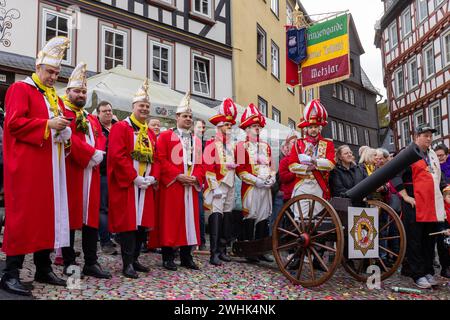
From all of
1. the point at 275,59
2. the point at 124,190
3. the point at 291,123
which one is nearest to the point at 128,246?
the point at 124,190

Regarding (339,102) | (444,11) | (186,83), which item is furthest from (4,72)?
(339,102)

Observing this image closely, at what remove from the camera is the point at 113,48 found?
1355 cm

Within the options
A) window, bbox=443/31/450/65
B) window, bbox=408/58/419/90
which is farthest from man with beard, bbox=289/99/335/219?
window, bbox=408/58/419/90

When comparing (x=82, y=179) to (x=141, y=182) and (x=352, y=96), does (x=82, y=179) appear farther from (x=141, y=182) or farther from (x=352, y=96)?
(x=352, y=96)

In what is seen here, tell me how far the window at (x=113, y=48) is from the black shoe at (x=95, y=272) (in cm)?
947

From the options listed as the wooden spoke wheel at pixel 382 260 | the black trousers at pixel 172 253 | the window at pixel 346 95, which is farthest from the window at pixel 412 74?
the black trousers at pixel 172 253

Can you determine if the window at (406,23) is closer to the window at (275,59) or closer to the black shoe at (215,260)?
the window at (275,59)

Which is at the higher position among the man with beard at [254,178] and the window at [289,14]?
the window at [289,14]

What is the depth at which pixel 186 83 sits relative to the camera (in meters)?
15.2

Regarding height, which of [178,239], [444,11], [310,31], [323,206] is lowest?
[178,239]

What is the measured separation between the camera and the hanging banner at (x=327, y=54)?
12.5 meters

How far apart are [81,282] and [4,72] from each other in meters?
8.42
